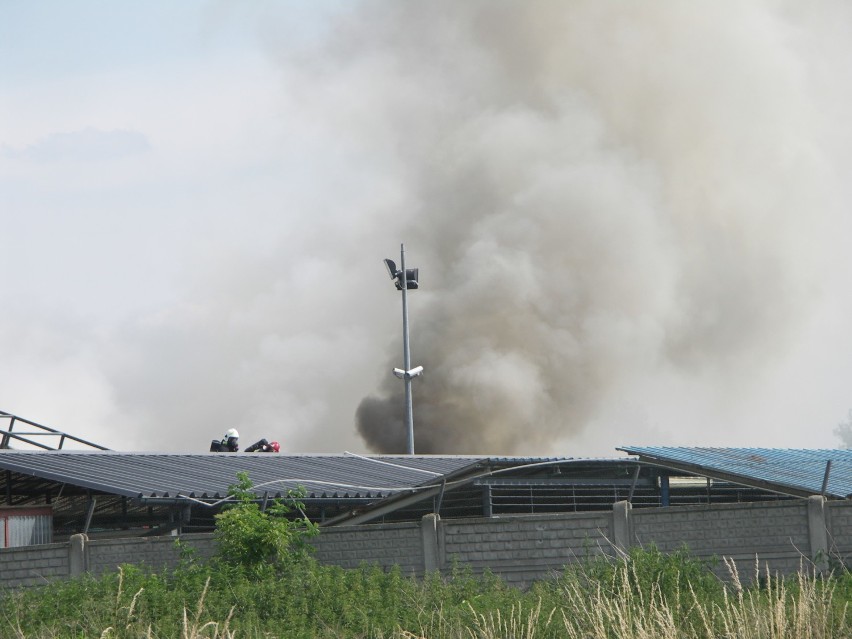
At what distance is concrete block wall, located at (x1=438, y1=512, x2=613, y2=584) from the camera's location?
55.1 feet

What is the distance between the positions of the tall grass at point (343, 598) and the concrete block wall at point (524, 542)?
0.89ft

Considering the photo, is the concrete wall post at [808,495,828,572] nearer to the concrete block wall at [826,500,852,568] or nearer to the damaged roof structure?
the concrete block wall at [826,500,852,568]

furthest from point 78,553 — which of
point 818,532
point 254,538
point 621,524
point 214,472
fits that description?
point 818,532

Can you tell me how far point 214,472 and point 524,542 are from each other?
8.56 meters

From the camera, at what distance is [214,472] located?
23.7 meters

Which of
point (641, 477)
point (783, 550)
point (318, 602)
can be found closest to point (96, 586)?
point (318, 602)

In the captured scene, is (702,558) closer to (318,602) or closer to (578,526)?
(578,526)

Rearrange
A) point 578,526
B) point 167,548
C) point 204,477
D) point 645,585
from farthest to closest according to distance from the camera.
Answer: point 204,477 → point 167,548 → point 578,526 → point 645,585

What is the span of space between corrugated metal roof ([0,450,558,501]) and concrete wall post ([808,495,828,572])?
6.46 meters

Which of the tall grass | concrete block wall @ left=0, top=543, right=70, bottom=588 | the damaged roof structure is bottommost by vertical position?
the tall grass

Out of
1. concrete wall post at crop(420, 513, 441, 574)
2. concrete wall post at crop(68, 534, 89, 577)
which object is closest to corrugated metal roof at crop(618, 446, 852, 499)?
concrete wall post at crop(420, 513, 441, 574)

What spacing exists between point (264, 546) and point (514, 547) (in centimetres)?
352

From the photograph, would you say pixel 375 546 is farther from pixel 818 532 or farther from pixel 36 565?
pixel 818 532

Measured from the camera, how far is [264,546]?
685 inches
